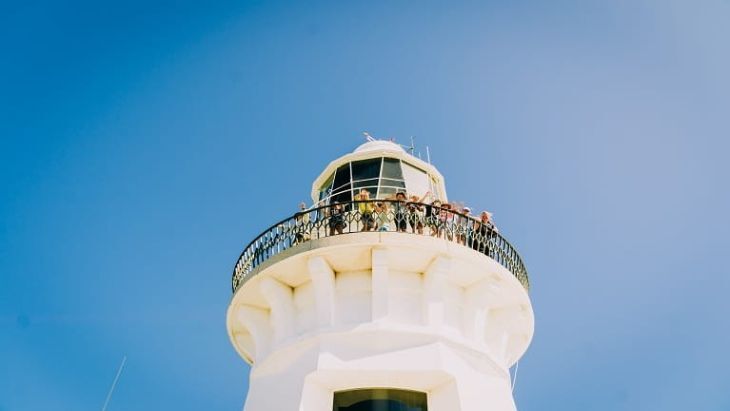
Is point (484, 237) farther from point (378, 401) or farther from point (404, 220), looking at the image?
point (378, 401)

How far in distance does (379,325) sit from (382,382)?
0.88 m

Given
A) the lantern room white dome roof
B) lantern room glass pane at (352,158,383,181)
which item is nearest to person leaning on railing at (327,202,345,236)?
lantern room glass pane at (352,158,383,181)

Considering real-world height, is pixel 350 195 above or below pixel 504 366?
above

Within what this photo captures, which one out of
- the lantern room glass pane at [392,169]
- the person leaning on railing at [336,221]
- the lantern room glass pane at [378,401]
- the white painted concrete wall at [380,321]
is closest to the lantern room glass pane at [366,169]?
the lantern room glass pane at [392,169]

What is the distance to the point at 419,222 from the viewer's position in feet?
38.3

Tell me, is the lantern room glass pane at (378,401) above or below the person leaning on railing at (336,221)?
below

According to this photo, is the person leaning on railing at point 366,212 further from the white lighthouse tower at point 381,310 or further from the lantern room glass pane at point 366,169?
the lantern room glass pane at point 366,169

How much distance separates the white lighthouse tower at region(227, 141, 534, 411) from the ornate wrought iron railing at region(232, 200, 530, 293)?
0.08ft

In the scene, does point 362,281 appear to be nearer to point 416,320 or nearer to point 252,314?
point 416,320

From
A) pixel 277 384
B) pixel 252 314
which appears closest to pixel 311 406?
pixel 277 384

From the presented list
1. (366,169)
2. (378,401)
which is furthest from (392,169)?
(378,401)

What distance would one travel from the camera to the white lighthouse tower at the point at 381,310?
35.3 ft

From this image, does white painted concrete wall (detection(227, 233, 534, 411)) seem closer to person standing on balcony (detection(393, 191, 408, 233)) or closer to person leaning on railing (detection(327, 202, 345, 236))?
person standing on balcony (detection(393, 191, 408, 233))

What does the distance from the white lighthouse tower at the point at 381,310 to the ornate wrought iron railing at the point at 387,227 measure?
0.02 m
